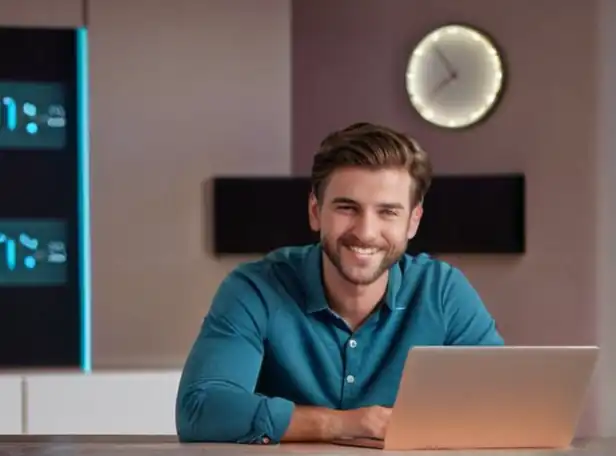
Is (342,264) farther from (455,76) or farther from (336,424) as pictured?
(455,76)

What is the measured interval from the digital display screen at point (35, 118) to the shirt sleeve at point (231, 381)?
4.94 ft

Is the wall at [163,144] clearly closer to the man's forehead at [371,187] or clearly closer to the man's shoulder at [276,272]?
the man's shoulder at [276,272]

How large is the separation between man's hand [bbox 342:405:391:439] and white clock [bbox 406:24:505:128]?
1912mm

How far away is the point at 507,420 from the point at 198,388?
22.4 inches

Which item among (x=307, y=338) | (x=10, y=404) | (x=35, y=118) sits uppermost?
(x=35, y=118)

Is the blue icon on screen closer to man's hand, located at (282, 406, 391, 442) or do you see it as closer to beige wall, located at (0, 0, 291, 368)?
beige wall, located at (0, 0, 291, 368)

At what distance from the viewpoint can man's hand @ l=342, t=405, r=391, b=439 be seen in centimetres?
158

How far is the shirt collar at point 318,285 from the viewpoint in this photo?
1799mm

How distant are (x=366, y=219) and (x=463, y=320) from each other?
0.31m

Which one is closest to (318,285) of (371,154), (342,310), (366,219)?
(342,310)

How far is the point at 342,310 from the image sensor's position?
71.7 inches

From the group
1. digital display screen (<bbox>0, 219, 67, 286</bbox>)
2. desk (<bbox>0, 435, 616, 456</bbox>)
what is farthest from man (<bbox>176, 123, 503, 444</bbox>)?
digital display screen (<bbox>0, 219, 67, 286</bbox>)

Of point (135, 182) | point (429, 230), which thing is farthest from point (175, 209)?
point (429, 230)

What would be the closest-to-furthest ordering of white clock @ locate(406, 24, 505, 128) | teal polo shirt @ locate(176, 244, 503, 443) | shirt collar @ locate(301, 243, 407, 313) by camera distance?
teal polo shirt @ locate(176, 244, 503, 443), shirt collar @ locate(301, 243, 407, 313), white clock @ locate(406, 24, 505, 128)
